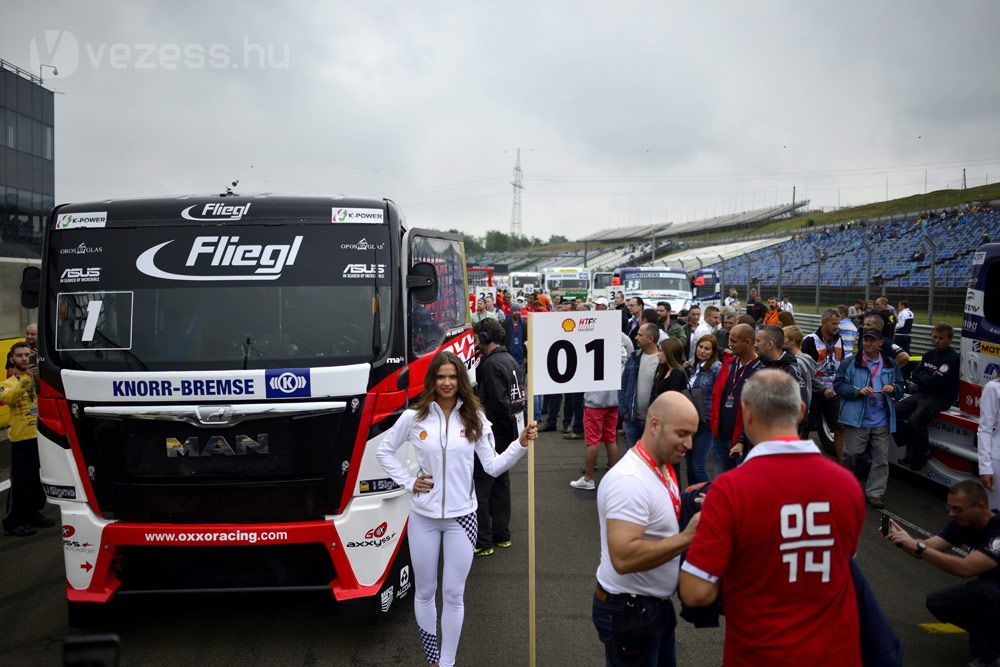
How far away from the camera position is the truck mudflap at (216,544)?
A: 4.75 metres

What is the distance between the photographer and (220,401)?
4.74 meters

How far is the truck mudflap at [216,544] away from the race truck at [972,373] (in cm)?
574

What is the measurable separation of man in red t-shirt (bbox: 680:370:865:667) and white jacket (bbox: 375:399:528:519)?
185cm

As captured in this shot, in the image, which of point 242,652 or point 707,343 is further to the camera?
point 707,343

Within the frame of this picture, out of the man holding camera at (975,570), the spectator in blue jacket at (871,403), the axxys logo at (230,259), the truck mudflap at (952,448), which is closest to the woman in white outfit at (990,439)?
the truck mudflap at (952,448)

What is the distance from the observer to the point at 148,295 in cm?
502

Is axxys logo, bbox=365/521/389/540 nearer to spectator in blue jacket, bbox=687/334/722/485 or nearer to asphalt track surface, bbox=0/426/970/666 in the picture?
asphalt track surface, bbox=0/426/970/666

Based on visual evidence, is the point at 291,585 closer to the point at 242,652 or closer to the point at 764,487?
the point at 242,652

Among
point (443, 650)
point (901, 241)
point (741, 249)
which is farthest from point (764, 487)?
point (741, 249)

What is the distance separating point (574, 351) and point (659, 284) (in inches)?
931

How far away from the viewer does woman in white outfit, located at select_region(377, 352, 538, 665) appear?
4262 millimetres

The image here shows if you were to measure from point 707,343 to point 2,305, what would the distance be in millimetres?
10951

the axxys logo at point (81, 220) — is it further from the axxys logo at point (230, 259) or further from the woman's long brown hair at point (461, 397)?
the woman's long brown hair at point (461, 397)

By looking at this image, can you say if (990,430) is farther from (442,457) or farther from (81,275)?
(81,275)
